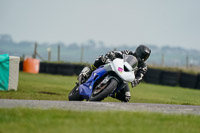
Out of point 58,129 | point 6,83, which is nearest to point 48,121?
point 58,129

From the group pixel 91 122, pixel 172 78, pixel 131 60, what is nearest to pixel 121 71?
pixel 131 60

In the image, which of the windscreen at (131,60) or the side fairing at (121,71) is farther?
the windscreen at (131,60)

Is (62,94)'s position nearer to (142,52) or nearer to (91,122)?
(142,52)

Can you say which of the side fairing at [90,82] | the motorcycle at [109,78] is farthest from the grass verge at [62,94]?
the motorcycle at [109,78]

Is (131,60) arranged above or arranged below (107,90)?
above

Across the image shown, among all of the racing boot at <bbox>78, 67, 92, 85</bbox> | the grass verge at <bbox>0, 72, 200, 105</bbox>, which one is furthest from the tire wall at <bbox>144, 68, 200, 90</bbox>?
the racing boot at <bbox>78, 67, 92, 85</bbox>

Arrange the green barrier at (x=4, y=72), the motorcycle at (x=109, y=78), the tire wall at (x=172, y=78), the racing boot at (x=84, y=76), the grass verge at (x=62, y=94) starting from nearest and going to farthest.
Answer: the motorcycle at (x=109, y=78), the racing boot at (x=84, y=76), the grass verge at (x=62, y=94), the green barrier at (x=4, y=72), the tire wall at (x=172, y=78)

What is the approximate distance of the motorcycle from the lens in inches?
333

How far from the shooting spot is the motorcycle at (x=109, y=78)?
27.7 feet

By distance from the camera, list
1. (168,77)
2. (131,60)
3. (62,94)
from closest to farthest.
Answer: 1. (131,60)
2. (62,94)
3. (168,77)

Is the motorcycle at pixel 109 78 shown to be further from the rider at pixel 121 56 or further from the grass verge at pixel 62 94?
the grass verge at pixel 62 94

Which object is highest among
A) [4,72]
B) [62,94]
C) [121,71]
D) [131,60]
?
[131,60]

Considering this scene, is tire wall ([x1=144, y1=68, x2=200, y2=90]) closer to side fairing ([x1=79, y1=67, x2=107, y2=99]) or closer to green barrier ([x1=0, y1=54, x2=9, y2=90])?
green barrier ([x1=0, y1=54, x2=9, y2=90])

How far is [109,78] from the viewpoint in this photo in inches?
334
